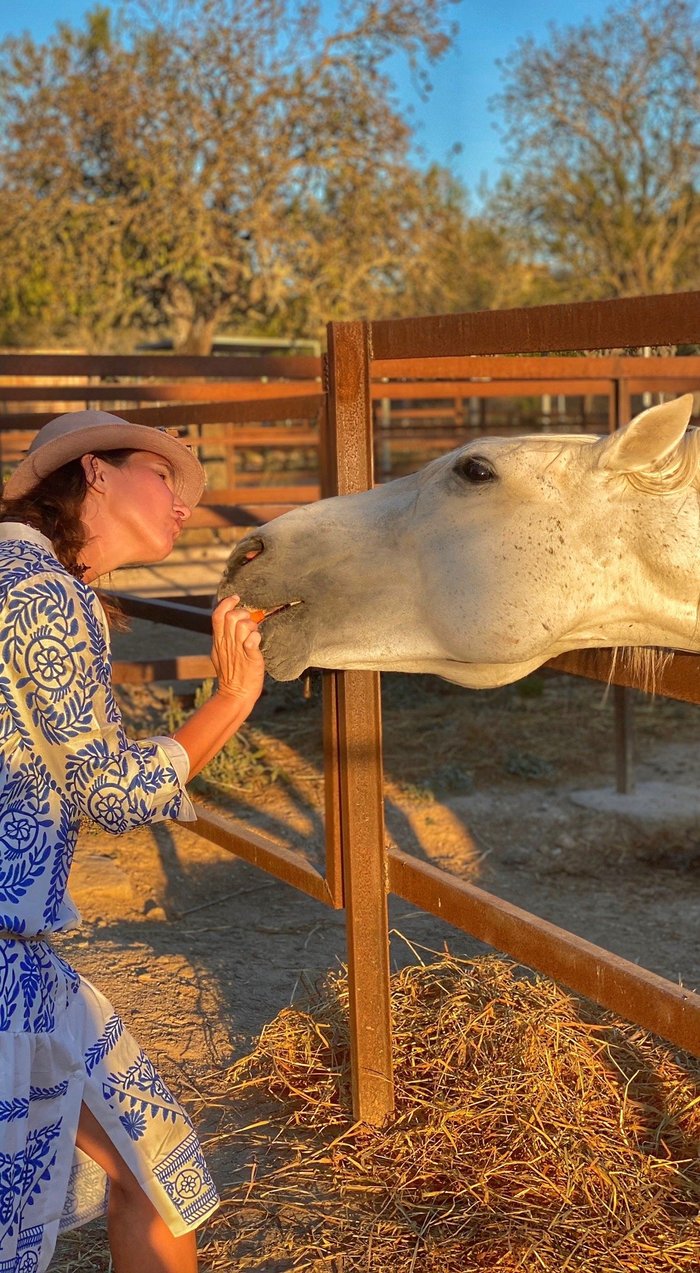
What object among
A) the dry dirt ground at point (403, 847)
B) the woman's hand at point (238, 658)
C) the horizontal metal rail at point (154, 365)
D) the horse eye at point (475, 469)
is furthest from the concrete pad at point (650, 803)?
the woman's hand at point (238, 658)

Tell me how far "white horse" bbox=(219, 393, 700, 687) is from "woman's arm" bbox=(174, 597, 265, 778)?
17cm

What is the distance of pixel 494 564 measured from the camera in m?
1.90

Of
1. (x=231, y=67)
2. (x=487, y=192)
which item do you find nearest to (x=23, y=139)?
(x=231, y=67)

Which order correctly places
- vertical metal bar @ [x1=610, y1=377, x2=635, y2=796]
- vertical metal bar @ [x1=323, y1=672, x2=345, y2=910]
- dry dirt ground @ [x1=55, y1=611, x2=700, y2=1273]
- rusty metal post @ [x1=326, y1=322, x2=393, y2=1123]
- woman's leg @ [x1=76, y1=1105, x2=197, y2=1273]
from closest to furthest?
woman's leg @ [x1=76, y1=1105, x2=197, y2=1273] → rusty metal post @ [x1=326, y1=322, x2=393, y2=1123] → vertical metal bar @ [x1=323, y1=672, x2=345, y2=910] → dry dirt ground @ [x1=55, y1=611, x2=700, y2=1273] → vertical metal bar @ [x1=610, y1=377, x2=635, y2=796]

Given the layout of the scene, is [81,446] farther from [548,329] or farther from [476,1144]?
[476,1144]

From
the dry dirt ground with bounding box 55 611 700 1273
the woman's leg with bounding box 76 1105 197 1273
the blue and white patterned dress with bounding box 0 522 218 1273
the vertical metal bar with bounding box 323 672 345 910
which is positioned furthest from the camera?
A: the dry dirt ground with bounding box 55 611 700 1273

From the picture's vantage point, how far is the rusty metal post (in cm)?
221

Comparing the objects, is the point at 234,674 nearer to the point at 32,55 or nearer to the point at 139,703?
the point at 139,703

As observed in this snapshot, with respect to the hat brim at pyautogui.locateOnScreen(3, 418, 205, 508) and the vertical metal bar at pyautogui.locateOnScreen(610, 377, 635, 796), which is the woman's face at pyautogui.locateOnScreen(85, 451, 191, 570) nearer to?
the hat brim at pyautogui.locateOnScreen(3, 418, 205, 508)

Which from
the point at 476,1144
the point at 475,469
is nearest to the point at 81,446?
the point at 475,469

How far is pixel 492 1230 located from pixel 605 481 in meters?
1.21

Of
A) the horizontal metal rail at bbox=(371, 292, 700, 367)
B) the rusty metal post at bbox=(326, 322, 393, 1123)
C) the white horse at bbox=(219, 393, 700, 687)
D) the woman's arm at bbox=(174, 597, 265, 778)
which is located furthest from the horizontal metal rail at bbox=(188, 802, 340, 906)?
the horizontal metal rail at bbox=(371, 292, 700, 367)

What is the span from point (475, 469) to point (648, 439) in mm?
285

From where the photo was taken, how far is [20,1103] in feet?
4.83
